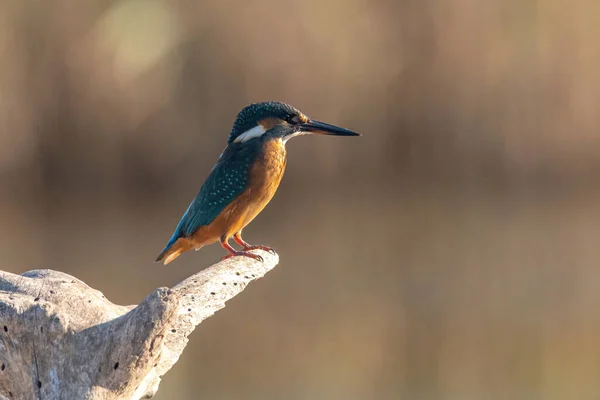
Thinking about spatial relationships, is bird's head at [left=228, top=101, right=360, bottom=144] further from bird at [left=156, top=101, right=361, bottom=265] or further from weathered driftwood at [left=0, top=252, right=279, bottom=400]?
weathered driftwood at [left=0, top=252, right=279, bottom=400]

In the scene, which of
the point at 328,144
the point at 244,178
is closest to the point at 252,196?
the point at 244,178

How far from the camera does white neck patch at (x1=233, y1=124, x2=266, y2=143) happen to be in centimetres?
373

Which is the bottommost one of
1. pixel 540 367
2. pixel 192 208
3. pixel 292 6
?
pixel 540 367

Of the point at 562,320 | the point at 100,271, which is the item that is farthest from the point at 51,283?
the point at 100,271

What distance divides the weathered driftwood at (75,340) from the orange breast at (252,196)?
4.94 feet

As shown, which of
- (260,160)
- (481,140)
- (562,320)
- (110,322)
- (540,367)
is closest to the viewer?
(110,322)

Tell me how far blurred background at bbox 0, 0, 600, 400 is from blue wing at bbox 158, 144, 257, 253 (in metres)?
4.41

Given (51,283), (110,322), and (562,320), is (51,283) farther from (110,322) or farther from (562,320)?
(562,320)

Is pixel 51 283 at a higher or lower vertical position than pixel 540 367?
higher

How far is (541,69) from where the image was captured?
10500mm

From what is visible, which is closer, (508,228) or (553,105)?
(553,105)

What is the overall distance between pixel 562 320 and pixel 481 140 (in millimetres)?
3149

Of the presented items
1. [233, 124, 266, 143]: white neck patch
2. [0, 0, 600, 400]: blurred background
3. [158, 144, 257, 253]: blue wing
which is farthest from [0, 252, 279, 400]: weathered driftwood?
[0, 0, 600, 400]: blurred background

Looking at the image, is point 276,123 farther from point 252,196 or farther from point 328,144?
point 328,144
